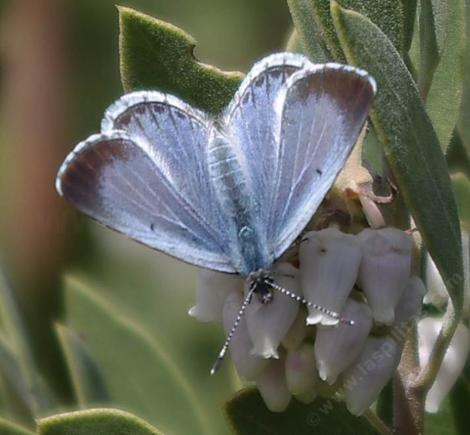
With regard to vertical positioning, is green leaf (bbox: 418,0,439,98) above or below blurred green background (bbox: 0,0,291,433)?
above

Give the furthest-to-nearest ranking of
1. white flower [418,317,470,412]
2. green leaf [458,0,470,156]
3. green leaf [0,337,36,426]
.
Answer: green leaf [0,337,36,426] → green leaf [458,0,470,156] → white flower [418,317,470,412]

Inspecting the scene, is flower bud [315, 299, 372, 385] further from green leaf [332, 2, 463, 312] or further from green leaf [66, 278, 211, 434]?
green leaf [66, 278, 211, 434]

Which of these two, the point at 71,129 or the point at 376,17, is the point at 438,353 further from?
the point at 71,129

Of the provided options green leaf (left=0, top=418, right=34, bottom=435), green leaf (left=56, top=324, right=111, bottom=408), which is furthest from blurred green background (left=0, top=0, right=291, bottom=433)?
green leaf (left=0, top=418, right=34, bottom=435)

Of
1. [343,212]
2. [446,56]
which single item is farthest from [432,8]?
[343,212]

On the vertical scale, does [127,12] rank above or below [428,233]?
above

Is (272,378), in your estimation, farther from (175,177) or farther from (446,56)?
(446,56)

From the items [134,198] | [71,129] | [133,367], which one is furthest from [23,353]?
[71,129]
